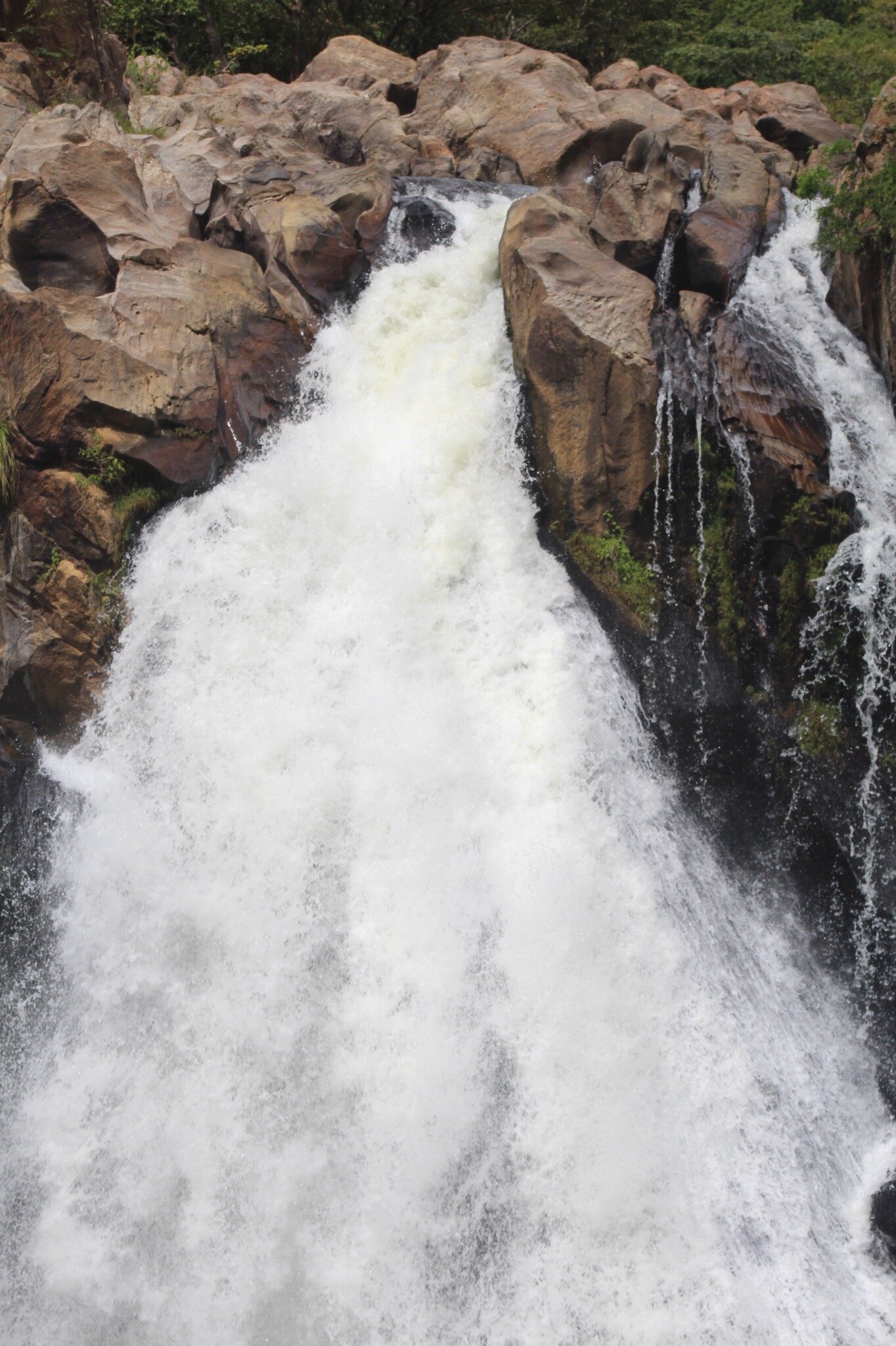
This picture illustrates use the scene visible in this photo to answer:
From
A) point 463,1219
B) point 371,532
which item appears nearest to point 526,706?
point 371,532

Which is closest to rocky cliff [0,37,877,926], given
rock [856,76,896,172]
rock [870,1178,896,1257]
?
rock [856,76,896,172]

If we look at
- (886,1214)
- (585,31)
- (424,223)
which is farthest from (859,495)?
(585,31)

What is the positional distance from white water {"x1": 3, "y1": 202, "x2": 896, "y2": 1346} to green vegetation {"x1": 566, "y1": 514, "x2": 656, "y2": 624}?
1.14 ft

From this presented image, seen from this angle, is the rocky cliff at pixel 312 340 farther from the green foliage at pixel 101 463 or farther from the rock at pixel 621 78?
the rock at pixel 621 78

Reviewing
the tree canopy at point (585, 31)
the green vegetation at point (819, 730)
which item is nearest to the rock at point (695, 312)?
the green vegetation at point (819, 730)

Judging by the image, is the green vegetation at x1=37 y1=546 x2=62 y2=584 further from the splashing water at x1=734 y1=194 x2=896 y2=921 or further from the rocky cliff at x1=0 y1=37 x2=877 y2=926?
the splashing water at x1=734 y1=194 x2=896 y2=921

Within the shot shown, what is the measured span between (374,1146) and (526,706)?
3.52 metres

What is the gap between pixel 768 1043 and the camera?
21.5ft

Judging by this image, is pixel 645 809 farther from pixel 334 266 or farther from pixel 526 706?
pixel 334 266

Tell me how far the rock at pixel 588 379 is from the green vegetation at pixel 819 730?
229 cm

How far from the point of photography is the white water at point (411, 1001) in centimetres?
604

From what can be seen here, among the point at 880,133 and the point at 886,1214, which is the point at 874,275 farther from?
the point at 886,1214

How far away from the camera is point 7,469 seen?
8.69 metres

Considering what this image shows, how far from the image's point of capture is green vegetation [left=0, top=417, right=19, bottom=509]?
866 cm
